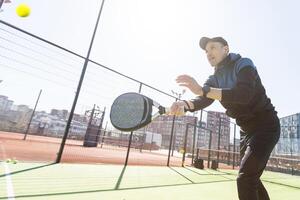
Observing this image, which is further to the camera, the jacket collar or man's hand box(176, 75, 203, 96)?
the jacket collar

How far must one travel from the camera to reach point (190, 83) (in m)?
2.09

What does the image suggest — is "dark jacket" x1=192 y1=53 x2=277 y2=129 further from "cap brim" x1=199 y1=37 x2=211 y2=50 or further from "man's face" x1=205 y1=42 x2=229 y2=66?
"cap brim" x1=199 y1=37 x2=211 y2=50

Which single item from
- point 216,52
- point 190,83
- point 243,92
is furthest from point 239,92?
point 216,52

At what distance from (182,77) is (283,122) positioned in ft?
151

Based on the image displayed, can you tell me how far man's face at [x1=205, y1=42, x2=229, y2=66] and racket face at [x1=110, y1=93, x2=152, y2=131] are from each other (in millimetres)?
925

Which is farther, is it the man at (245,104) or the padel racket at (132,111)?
the padel racket at (132,111)

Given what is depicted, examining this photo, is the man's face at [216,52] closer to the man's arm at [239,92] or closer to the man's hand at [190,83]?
the man's arm at [239,92]

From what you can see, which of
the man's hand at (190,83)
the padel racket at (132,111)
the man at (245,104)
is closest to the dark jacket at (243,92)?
the man at (245,104)

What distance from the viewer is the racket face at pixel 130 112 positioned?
2318mm

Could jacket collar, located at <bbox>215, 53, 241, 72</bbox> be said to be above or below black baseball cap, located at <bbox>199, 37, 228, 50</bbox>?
below

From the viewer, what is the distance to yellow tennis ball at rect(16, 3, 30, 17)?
7683 millimetres

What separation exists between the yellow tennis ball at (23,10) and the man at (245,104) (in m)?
7.34

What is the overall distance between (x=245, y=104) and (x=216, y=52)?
Result: 734 millimetres

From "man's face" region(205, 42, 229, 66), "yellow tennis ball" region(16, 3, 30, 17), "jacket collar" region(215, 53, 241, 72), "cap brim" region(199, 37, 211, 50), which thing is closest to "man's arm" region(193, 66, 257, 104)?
"jacket collar" region(215, 53, 241, 72)
